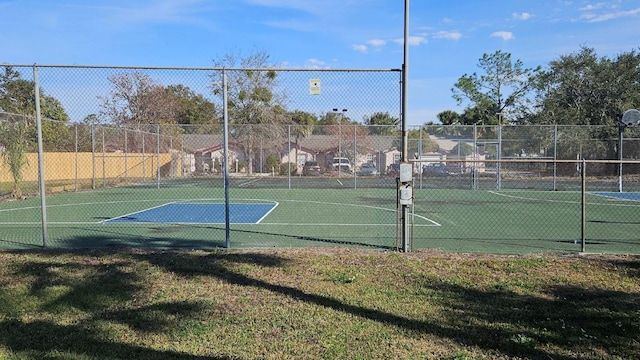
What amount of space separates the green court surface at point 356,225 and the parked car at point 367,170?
5.61 metres

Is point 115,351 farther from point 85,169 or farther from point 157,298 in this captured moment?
point 85,169

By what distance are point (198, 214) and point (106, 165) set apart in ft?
42.2

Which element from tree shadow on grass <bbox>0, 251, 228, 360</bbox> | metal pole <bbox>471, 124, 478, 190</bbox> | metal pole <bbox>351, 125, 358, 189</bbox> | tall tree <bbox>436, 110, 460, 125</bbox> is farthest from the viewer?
tall tree <bbox>436, 110, 460, 125</bbox>

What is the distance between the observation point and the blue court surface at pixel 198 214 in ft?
38.3

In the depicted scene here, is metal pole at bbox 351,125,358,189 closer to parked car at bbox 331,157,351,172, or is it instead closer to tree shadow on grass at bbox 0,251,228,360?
parked car at bbox 331,157,351,172

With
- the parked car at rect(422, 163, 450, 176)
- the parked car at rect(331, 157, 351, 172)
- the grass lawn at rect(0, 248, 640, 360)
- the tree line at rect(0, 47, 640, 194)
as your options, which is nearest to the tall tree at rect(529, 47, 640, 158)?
the tree line at rect(0, 47, 640, 194)

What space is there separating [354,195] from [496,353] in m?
15.3

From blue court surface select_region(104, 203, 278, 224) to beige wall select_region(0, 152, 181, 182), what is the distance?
918 centimetres

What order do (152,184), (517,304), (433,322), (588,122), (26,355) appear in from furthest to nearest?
(588,122) → (152,184) → (517,304) → (433,322) → (26,355)

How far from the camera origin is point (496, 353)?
13.4 feet

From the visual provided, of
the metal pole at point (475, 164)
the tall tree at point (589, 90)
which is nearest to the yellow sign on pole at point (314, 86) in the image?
the metal pole at point (475, 164)

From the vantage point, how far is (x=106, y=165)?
23.6m

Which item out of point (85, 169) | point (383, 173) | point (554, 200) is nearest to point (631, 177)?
point (554, 200)

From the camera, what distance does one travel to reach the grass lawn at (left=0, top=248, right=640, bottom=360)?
4.16m
